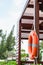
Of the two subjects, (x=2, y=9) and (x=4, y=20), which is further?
(x=2, y=9)

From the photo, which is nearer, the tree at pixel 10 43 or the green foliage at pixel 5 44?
the green foliage at pixel 5 44

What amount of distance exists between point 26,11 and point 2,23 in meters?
21.6

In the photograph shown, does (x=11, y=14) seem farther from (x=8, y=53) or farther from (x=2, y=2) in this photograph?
(x=8, y=53)

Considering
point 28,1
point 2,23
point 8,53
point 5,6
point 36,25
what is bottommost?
point 8,53

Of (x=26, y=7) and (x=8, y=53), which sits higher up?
(x=26, y=7)

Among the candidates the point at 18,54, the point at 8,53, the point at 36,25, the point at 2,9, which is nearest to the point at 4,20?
the point at 2,9

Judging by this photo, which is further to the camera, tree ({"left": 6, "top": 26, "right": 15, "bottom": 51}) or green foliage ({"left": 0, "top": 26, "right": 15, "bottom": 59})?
tree ({"left": 6, "top": 26, "right": 15, "bottom": 51})

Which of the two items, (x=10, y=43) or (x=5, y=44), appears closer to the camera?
(x=5, y=44)

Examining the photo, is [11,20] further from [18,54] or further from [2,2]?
[18,54]

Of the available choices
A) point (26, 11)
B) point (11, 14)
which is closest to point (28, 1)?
point (26, 11)

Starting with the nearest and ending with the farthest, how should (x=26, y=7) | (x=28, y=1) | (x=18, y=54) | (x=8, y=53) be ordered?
(x=28, y=1) < (x=26, y=7) < (x=18, y=54) < (x=8, y=53)

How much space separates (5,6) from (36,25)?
25803 mm

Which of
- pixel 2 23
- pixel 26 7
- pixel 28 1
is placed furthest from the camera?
pixel 2 23

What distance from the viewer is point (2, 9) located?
27.8m
